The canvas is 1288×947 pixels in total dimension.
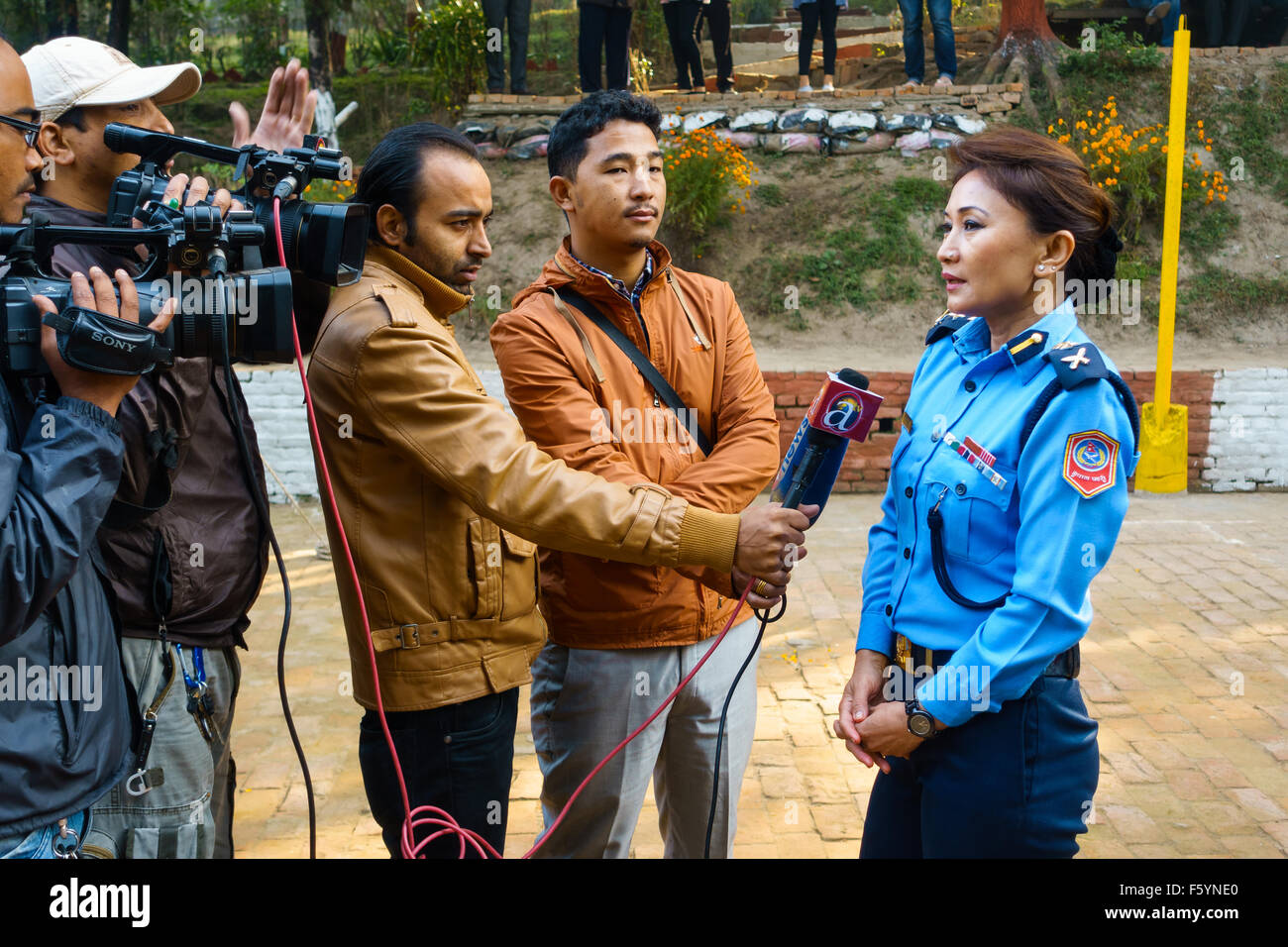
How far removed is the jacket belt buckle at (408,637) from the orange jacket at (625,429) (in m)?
0.44

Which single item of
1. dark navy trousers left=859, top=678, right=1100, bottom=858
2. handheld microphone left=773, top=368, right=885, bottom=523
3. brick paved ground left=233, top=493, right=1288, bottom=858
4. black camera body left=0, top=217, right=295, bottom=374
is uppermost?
black camera body left=0, top=217, right=295, bottom=374

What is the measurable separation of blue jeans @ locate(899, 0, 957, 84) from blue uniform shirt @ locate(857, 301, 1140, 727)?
9961 mm

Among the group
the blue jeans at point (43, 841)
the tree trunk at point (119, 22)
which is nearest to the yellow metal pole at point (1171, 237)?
the blue jeans at point (43, 841)

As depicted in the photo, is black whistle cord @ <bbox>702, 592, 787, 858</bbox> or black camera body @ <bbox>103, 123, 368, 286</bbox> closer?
black camera body @ <bbox>103, 123, 368, 286</bbox>

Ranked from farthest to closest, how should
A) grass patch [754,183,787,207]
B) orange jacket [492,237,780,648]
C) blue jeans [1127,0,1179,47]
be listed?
blue jeans [1127,0,1179,47]
grass patch [754,183,787,207]
orange jacket [492,237,780,648]

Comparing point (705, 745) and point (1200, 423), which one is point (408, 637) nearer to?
point (705, 745)

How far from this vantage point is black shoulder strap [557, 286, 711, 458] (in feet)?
8.59

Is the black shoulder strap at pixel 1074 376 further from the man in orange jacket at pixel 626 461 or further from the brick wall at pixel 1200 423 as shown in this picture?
the brick wall at pixel 1200 423

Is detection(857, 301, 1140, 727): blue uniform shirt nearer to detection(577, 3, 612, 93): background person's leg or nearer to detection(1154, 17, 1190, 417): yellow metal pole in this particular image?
detection(1154, 17, 1190, 417): yellow metal pole

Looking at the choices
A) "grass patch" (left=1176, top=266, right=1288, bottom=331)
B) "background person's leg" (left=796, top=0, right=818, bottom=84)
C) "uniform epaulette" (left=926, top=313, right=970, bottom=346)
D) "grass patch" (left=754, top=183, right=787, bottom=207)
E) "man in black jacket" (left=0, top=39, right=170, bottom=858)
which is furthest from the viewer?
"background person's leg" (left=796, top=0, right=818, bottom=84)

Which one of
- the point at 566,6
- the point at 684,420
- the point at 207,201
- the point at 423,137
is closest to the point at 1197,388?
the point at 684,420

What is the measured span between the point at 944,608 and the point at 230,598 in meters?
1.49

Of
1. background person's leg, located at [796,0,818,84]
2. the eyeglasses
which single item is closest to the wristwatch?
the eyeglasses

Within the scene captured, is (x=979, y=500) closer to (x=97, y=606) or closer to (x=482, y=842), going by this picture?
(x=482, y=842)
